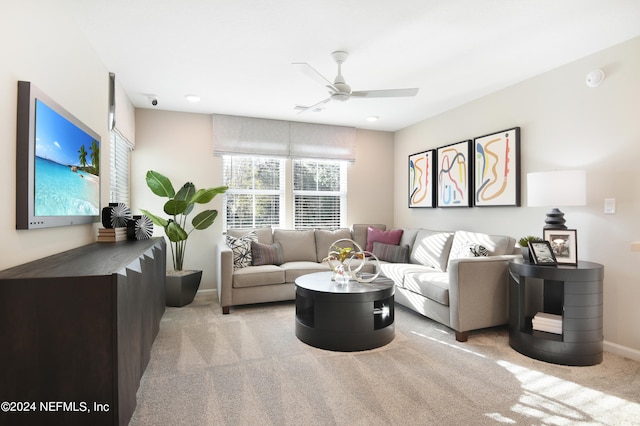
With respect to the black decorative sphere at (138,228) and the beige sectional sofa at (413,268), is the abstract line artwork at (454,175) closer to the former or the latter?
the beige sectional sofa at (413,268)

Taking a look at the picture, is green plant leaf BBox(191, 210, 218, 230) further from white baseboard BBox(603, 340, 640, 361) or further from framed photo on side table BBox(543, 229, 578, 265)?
white baseboard BBox(603, 340, 640, 361)

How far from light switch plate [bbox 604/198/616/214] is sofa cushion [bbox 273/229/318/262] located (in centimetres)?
320

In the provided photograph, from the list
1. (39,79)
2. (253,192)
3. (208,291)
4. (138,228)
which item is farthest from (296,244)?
(39,79)

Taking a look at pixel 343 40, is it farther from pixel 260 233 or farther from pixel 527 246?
pixel 260 233

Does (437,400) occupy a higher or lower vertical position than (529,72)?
lower

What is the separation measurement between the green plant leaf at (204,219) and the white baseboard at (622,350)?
163 inches

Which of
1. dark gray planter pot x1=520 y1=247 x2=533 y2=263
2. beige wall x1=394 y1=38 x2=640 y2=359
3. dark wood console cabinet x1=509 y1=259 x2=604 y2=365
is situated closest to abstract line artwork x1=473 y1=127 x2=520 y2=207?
beige wall x1=394 y1=38 x2=640 y2=359

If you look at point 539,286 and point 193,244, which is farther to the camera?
point 193,244

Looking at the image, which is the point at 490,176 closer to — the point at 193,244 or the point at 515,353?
the point at 515,353

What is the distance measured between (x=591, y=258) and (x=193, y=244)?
4.36m

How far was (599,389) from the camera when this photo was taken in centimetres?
221

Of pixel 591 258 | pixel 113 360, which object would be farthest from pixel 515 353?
pixel 113 360

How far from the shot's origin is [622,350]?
274 centimetres

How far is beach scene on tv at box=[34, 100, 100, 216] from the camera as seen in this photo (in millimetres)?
1867
